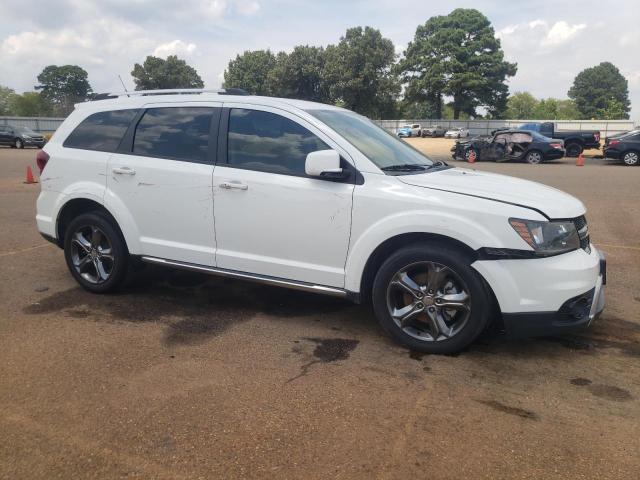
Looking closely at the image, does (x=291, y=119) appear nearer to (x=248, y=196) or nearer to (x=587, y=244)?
(x=248, y=196)

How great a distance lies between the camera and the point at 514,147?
22000 millimetres

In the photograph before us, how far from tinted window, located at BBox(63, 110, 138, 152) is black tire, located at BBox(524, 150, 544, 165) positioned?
64.9 ft

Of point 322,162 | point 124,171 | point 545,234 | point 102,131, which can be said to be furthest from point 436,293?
point 102,131

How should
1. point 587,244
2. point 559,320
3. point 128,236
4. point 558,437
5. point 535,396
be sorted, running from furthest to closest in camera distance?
1. point 128,236
2. point 587,244
3. point 559,320
4. point 535,396
5. point 558,437

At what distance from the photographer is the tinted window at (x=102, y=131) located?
192 inches

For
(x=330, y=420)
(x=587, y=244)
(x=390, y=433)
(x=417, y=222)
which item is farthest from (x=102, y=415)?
(x=587, y=244)

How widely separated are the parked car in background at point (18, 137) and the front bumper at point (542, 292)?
31.5 meters

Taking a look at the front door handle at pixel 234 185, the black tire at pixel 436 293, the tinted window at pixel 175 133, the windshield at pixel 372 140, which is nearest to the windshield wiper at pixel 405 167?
the windshield at pixel 372 140

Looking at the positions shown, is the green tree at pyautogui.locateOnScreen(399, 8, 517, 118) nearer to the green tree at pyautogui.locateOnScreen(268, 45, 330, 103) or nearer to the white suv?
the green tree at pyautogui.locateOnScreen(268, 45, 330, 103)

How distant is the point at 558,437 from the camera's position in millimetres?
2775

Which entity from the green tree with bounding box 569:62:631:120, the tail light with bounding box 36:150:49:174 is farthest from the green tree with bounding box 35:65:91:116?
the tail light with bounding box 36:150:49:174

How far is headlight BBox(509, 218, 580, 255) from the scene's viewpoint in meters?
3.43

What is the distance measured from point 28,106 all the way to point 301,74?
44822 mm

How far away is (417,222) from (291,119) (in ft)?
4.30
